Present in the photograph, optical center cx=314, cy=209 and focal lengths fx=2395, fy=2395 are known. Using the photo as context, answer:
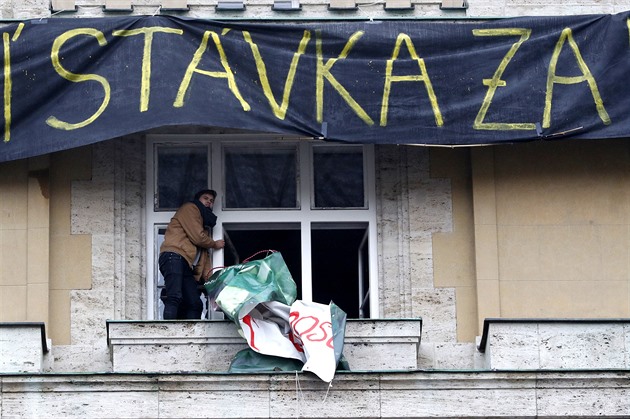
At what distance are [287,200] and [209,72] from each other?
1.70 metres

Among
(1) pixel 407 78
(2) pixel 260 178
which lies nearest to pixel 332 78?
(1) pixel 407 78

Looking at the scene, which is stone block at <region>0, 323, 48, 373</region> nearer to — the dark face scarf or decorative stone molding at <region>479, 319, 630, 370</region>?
the dark face scarf

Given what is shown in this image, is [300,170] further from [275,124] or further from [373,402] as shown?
[373,402]

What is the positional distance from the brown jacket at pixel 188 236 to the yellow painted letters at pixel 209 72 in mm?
1208

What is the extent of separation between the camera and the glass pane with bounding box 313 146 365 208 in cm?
2606

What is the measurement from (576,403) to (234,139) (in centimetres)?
520

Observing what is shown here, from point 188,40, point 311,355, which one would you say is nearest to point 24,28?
point 188,40

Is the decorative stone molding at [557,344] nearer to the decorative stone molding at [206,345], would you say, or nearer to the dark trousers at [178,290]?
the decorative stone molding at [206,345]

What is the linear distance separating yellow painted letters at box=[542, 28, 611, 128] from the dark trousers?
13.5 ft

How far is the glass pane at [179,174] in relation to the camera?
26.0 meters

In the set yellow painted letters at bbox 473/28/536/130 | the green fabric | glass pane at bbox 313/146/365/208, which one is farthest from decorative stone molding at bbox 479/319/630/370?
glass pane at bbox 313/146/365/208

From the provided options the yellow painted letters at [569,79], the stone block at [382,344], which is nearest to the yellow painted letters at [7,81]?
the stone block at [382,344]

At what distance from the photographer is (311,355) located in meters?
23.7

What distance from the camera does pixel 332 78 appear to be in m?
25.6
